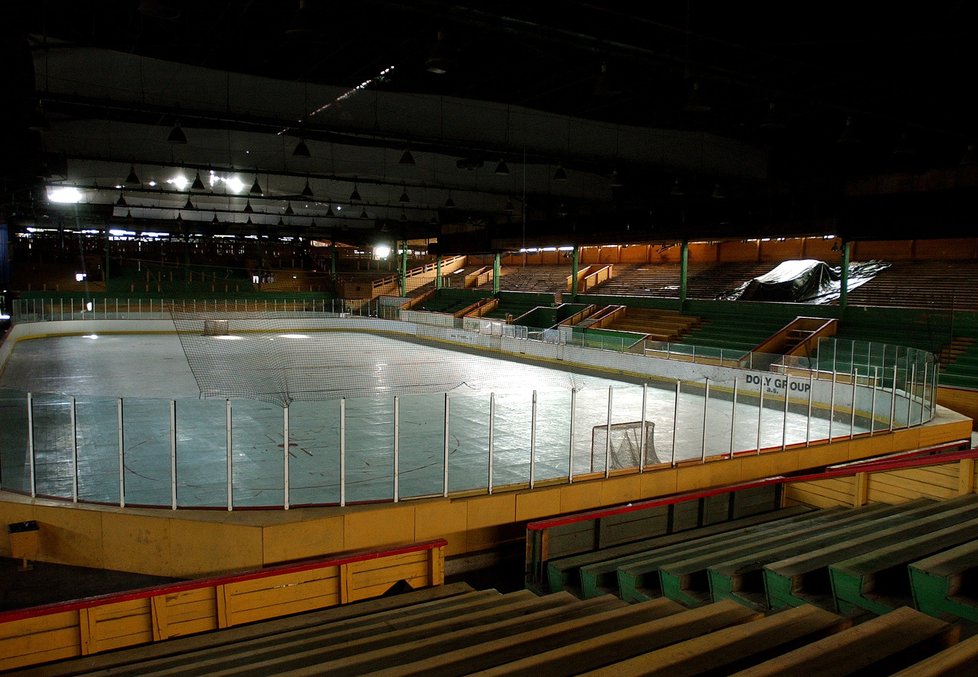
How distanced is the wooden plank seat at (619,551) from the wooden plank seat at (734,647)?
3.85 metres

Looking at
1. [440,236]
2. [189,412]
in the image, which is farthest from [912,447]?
[440,236]

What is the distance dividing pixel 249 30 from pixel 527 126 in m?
7.83

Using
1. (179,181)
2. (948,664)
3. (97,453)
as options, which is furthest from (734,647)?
(179,181)

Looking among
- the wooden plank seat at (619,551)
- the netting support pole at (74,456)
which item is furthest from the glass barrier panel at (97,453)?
the wooden plank seat at (619,551)

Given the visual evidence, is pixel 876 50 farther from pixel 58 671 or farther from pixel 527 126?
pixel 58 671

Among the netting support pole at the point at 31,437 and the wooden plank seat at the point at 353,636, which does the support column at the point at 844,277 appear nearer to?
the wooden plank seat at the point at 353,636

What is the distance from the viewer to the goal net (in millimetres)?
8609

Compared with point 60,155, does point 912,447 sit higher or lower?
lower

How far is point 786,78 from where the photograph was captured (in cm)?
1281

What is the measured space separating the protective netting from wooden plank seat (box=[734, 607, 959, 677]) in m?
8.96

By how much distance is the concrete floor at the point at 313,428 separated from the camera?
7.92m

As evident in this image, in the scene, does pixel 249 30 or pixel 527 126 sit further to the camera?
pixel 527 126

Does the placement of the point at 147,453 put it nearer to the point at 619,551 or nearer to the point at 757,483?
the point at 619,551

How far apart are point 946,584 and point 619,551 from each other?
4.44 metres
